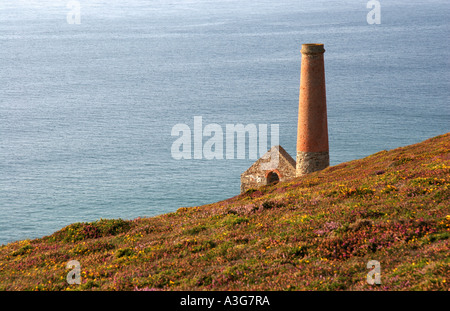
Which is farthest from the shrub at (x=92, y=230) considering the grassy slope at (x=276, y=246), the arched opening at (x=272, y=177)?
the arched opening at (x=272, y=177)

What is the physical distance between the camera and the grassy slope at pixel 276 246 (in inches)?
627

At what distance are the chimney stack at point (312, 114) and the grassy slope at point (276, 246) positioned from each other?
22818 millimetres

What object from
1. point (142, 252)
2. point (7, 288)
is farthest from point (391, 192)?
point (7, 288)

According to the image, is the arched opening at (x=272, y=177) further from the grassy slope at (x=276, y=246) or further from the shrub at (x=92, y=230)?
the shrub at (x=92, y=230)

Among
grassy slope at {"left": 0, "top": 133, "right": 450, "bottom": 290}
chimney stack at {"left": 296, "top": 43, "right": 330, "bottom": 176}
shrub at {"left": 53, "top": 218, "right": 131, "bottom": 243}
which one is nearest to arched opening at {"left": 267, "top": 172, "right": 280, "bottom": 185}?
chimney stack at {"left": 296, "top": 43, "right": 330, "bottom": 176}

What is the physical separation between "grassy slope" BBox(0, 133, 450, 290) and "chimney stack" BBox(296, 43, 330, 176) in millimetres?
22818

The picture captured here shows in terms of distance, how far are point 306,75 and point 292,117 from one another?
106 metres

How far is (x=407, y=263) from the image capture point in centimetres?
1556

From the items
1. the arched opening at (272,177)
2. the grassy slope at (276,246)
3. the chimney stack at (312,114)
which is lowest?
the grassy slope at (276,246)

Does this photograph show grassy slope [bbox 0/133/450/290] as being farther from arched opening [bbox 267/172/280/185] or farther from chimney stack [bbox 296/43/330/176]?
arched opening [bbox 267/172/280/185]

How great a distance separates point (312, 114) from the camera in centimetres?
5034

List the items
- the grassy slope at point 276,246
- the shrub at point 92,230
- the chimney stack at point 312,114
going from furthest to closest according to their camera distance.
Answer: the chimney stack at point 312,114 < the shrub at point 92,230 < the grassy slope at point 276,246

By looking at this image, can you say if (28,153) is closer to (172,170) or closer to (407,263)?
(172,170)
